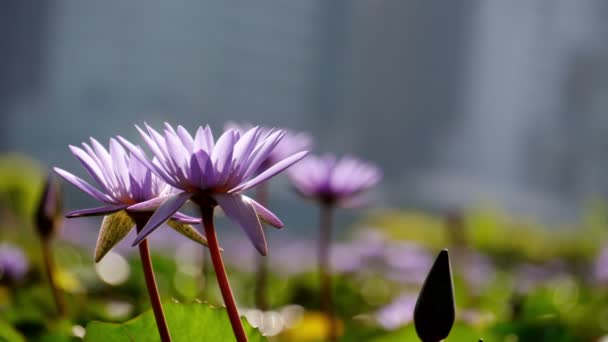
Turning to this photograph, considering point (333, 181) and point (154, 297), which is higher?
point (333, 181)

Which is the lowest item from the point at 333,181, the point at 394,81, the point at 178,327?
the point at 178,327

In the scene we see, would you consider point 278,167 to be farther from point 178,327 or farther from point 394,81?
point 394,81

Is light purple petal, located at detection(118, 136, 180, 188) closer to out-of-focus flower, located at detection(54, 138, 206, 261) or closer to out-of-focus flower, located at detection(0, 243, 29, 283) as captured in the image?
out-of-focus flower, located at detection(54, 138, 206, 261)

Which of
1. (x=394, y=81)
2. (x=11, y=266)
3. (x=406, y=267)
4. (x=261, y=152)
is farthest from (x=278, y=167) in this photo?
(x=394, y=81)

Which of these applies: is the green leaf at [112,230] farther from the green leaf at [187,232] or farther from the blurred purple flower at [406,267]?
the blurred purple flower at [406,267]

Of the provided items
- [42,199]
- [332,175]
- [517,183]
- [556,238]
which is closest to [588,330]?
[332,175]

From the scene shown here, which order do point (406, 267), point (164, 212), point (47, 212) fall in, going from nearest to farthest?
1. point (164, 212)
2. point (47, 212)
3. point (406, 267)

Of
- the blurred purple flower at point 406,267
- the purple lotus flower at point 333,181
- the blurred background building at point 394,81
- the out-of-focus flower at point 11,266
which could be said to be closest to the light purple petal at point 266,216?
the purple lotus flower at point 333,181
